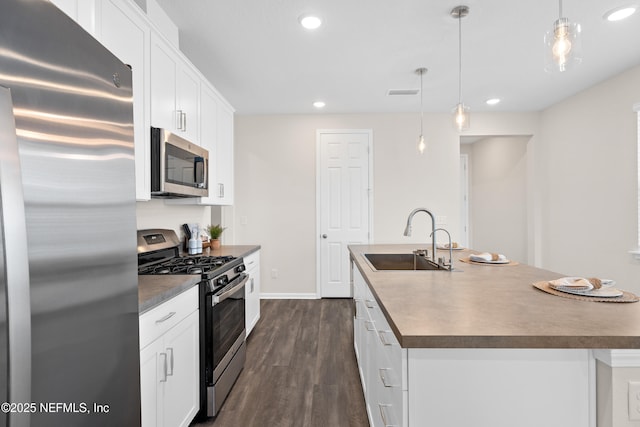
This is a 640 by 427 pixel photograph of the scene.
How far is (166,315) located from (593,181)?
449 centimetres

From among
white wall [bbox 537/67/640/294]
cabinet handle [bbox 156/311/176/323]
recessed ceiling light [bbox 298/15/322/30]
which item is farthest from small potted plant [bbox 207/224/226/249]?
white wall [bbox 537/67/640/294]

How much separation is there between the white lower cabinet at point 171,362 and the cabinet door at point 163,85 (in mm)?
1098

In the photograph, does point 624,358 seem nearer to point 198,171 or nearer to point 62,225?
point 62,225

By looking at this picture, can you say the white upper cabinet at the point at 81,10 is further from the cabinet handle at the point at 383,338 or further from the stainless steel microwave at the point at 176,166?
the cabinet handle at the point at 383,338

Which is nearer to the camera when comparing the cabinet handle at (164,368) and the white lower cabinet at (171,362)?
the white lower cabinet at (171,362)

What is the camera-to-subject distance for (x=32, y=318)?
23.1 inches

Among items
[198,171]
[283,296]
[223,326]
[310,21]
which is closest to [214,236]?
[198,171]

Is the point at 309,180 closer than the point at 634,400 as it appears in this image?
No

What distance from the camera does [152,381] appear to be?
4.59 feet

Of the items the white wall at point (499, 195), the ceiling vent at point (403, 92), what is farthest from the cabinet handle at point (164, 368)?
the white wall at point (499, 195)

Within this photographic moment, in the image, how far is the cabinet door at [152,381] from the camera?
1.33 m

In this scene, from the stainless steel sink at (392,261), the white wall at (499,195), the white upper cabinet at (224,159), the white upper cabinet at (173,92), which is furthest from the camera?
the white wall at (499,195)

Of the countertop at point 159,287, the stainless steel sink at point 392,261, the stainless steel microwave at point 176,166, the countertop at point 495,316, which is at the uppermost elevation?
the stainless steel microwave at point 176,166

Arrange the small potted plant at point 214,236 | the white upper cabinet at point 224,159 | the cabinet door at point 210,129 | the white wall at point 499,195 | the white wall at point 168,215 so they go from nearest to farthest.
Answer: the white wall at point 168,215 < the cabinet door at point 210,129 < the white upper cabinet at point 224,159 < the small potted plant at point 214,236 < the white wall at point 499,195
